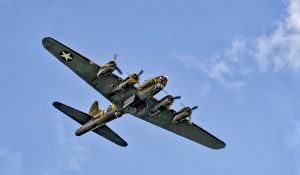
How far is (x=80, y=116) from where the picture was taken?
64.0 meters

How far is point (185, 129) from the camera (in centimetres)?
6750

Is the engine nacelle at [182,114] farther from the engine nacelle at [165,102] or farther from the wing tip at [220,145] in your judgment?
the wing tip at [220,145]

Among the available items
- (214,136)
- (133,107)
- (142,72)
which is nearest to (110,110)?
(133,107)

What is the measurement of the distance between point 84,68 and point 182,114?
11595 millimetres

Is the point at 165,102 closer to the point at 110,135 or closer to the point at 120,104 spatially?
the point at 120,104

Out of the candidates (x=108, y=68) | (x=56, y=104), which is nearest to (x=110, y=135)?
(x=56, y=104)

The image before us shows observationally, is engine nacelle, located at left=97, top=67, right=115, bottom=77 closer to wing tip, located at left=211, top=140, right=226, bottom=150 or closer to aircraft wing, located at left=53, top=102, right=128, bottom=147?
aircraft wing, located at left=53, top=102, right=128, bottom=147

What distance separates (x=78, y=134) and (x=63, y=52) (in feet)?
34.0

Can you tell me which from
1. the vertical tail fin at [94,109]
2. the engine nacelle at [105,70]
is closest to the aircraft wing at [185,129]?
the vertical tail fin at [94,109]

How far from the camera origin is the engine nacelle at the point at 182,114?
207ft

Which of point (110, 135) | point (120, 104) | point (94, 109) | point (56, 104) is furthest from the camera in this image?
point (110, 135)

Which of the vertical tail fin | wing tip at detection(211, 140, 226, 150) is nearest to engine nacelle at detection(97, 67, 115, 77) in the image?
the vertical tail fin

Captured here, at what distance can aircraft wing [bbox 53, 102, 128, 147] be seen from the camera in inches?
2469

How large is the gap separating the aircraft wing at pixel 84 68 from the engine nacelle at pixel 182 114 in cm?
695
